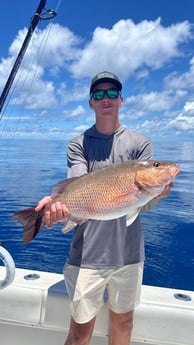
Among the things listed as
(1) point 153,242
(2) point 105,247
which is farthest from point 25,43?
(1) point 153,242

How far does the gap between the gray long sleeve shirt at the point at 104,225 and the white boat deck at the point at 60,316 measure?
1.76ft

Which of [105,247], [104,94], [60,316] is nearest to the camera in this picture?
[105,247]

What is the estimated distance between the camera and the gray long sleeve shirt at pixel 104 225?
2334 millimetres

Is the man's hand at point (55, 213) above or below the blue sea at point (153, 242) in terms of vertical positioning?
above

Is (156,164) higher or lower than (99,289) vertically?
higher

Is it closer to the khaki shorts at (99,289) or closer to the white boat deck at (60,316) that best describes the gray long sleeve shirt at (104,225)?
the khaki shorts at (99,289)

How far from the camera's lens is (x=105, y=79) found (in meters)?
2.45

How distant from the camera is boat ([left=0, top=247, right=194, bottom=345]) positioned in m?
2.57

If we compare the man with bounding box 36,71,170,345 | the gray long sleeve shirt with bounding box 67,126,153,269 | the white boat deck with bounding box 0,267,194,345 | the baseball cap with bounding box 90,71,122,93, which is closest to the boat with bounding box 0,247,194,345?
the white boat deck with bounding box 0,267,194,345

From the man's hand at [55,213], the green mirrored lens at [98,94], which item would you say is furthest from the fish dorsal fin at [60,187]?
the green mirrored lens at [98,94]

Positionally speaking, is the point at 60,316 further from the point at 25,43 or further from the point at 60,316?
the point at 25,43

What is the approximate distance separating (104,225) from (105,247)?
16cm

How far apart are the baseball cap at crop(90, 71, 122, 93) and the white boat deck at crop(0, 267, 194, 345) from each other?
1784 mm

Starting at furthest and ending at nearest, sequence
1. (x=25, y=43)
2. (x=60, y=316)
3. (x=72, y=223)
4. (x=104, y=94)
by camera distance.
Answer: (x=25, y=43)
(x=60, y=316)
(x=104, y=94)
(x=72, y=223)
